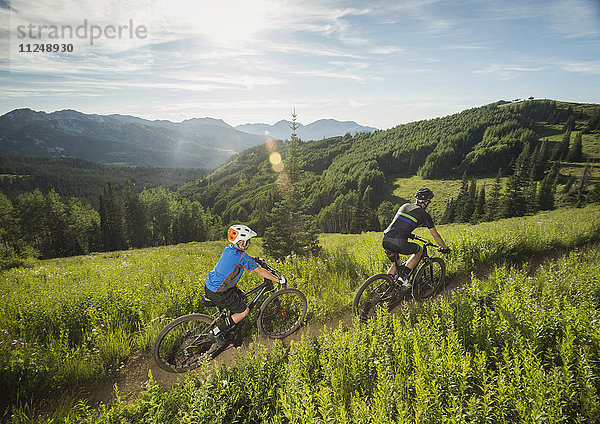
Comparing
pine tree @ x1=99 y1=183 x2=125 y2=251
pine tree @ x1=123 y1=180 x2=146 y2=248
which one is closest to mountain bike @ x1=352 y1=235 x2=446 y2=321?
pine tree @ x1=99 y1=183 x2=125 y2=251

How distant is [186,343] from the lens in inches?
214

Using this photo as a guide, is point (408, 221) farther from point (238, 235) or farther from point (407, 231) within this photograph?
point (238, 235)

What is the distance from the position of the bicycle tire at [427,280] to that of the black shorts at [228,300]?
465 centimetres

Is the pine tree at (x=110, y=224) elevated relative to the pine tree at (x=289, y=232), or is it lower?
lower

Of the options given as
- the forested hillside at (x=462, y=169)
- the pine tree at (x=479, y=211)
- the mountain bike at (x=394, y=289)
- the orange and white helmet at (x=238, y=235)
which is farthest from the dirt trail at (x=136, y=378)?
the pine tree at (x=479, y=211)

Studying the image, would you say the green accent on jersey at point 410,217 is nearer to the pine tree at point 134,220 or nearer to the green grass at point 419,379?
A: the green grass at point 419,379

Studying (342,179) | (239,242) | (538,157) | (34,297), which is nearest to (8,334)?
(34,297)

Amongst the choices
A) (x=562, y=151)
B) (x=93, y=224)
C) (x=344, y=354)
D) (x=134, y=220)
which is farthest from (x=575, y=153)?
(x=93, y=224)

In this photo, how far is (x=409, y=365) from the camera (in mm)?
4148

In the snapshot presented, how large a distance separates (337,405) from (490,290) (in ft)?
16.2

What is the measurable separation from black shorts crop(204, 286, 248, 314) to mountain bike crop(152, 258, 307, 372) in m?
0.21

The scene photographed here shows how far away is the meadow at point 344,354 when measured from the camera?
11.1ft

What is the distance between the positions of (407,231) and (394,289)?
63.9 inches

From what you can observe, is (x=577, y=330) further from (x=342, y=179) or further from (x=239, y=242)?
(x=342, y=179)
